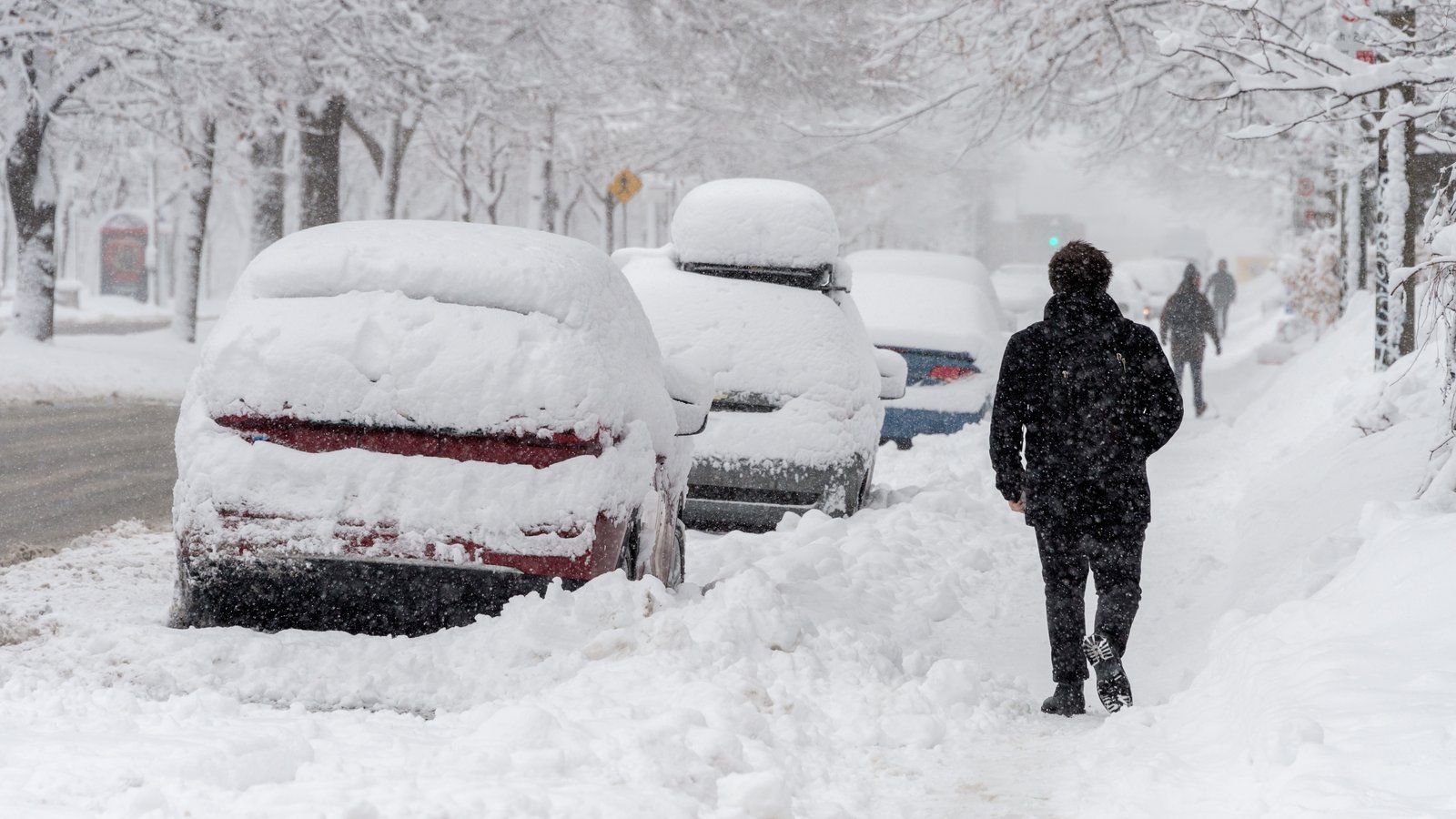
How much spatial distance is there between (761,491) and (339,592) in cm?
414

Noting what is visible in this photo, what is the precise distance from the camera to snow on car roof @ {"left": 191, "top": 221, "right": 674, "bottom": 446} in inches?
209

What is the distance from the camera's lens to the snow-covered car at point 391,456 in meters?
5.29

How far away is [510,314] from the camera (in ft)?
18.2

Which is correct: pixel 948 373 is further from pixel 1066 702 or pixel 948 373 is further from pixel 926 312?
pixel 1066 702

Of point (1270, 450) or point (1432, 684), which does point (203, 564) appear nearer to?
point (1432, 684)

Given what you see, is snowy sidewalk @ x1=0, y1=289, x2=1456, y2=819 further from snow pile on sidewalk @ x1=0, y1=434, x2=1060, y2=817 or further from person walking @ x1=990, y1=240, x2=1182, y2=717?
person walking @ x1=990, y1=240, x2=1182, y2=717

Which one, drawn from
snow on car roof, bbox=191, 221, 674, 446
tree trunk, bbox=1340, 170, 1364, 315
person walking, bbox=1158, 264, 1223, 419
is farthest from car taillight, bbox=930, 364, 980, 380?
snow on car roof, bbox=191, 221, 674, 446

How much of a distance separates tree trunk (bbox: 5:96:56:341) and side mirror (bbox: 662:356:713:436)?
17.1 meters

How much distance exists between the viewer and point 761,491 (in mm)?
9219

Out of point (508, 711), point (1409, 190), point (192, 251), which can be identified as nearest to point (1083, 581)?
point (508, 711)

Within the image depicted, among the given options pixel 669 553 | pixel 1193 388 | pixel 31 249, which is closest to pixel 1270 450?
pixel 1193 388

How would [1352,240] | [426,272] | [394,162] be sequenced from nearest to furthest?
[426,272]
[1352,240]
[394,162]

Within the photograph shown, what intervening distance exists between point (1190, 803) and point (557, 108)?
87.1 ft

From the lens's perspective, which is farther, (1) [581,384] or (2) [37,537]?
(2) [37,537]
